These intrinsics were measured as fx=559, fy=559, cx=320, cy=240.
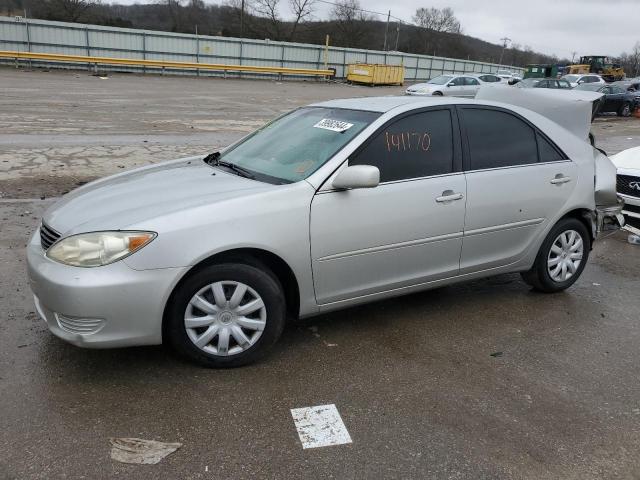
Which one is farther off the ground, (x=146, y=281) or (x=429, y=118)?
(x=429, y=118)

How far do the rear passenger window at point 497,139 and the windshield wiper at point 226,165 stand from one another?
163 cm

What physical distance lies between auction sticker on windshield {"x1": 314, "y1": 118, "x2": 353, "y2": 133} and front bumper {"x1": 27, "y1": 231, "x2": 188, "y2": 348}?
1.52 metres

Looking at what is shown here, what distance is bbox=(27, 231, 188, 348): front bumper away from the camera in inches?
115

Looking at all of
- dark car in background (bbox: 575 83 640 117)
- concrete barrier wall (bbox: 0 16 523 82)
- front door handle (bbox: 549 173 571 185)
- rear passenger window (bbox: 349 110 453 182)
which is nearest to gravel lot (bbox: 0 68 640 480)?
front door handle (bbox: 549 173 571 185)

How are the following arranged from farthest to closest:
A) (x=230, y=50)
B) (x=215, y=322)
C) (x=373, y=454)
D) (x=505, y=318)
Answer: (x=230, y=50), (x=505, y=318), (x=215, y=322), (x=373, y=454)

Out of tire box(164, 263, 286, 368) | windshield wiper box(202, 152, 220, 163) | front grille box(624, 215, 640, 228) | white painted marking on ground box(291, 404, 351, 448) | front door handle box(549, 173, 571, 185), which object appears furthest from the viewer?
front grille box(624, 215, 640, 228)

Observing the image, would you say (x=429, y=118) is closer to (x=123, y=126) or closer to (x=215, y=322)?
(x=215, y=322)

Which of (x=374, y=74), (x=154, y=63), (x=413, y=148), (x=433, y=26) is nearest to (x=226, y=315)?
(x=413, y=148)

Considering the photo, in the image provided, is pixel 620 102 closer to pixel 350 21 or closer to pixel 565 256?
pixel 565 256

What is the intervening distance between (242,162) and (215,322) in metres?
1.34

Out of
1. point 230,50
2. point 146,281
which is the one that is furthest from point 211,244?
point 230,50

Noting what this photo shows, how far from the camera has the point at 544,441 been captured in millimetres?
2838

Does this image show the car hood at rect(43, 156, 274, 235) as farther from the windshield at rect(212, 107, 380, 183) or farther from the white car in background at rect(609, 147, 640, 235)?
the white car in background at rect(609, 147, 640, 235)

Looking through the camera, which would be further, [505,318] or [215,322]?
[505,318]
